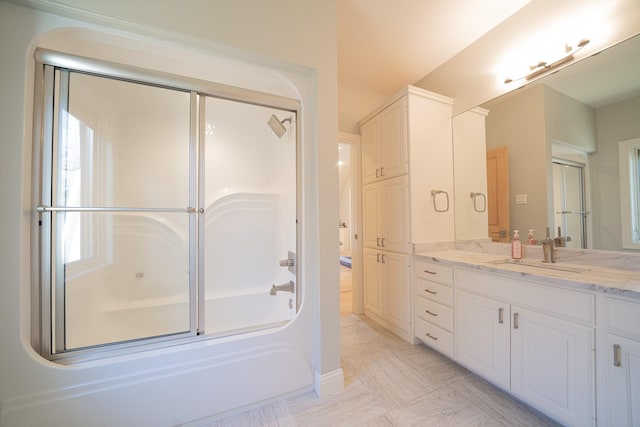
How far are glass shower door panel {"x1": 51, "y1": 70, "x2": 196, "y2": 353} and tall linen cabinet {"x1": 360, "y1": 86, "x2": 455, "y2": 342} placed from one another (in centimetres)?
179

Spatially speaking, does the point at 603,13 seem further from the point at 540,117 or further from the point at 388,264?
the point at 388,264

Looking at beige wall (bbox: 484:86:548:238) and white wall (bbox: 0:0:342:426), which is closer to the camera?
white wall (bbox: 0:0:342:426)

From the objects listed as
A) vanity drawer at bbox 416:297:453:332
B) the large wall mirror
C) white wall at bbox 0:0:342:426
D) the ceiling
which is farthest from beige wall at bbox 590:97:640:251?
white wall at bbox 0:0:342:426

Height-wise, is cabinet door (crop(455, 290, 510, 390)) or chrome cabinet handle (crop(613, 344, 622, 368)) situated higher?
chrome cabinet handle (crop(613, 344, 622, 368))

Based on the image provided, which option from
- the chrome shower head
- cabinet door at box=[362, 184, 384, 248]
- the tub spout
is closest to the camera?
the tub spout

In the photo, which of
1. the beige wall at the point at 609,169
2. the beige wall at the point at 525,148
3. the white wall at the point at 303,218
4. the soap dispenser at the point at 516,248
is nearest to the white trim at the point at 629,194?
the beige wall at the point at 609,169

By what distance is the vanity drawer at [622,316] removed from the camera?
95cm

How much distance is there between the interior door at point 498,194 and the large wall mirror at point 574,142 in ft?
0.12

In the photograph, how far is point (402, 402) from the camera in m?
1.42

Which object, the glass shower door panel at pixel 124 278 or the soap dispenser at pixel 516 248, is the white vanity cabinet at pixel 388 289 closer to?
the soap dispenser at pixel 516 248

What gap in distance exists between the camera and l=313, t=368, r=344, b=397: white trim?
145 centimetres

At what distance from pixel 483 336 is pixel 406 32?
2.56m

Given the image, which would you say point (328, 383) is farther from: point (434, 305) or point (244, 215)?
point (244, 215)

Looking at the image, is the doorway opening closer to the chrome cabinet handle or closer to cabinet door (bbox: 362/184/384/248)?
the chrome cabinet handle
